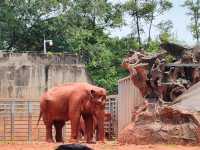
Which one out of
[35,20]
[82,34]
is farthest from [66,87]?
[35,20]

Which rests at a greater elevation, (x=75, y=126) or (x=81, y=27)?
(x=81, y=27)

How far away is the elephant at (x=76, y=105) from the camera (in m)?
14.3

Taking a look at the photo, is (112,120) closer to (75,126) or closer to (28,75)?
(75,126)

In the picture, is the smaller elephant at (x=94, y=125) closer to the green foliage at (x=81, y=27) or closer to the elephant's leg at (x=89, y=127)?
the elephant's leg at (x=89, y=127)

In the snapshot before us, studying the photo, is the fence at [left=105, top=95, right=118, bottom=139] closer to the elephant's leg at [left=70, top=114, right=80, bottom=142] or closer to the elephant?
the elephant

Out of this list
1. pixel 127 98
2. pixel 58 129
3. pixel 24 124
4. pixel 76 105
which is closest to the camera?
pixel 76 105

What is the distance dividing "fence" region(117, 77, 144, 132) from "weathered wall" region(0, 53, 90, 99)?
9578 mm

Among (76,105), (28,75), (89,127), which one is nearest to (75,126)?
(89,127)

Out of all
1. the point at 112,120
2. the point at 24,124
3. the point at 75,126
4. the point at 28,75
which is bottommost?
the point at 24,124

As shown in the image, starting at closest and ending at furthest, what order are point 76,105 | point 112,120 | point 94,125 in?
point 76,105 → point 94,125 → point 112,120

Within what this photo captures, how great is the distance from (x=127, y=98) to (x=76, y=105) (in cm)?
134

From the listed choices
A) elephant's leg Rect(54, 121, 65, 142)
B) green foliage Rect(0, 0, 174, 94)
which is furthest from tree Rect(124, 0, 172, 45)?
elephant's leg Rect(54, 121, 65, 142)

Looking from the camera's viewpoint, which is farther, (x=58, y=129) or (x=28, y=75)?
(x=28, y=75)

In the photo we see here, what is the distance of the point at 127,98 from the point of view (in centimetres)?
1505
